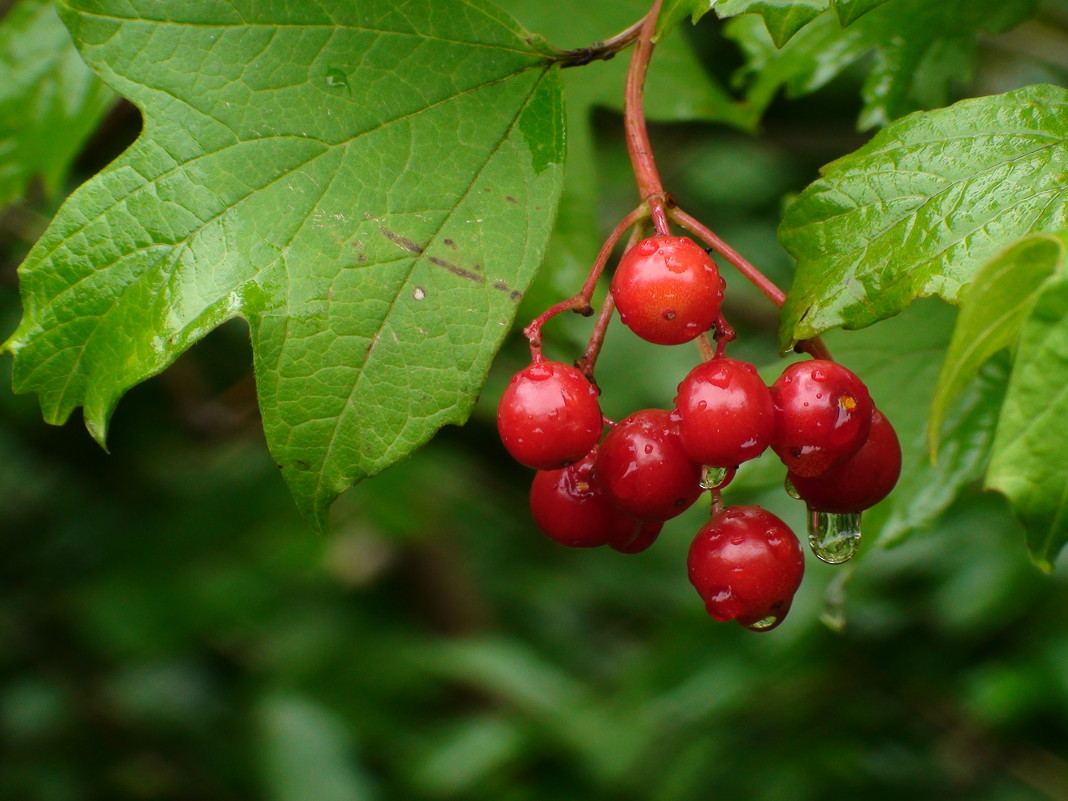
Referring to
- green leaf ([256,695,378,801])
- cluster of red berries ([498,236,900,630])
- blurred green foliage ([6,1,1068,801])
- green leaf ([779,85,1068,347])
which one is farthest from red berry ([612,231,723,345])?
green leaf ([256,695,378,801])

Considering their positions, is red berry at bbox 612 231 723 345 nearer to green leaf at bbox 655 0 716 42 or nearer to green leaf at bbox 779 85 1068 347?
green leaf at bbox 779 85 1068 347

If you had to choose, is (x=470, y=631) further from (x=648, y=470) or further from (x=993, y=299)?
(x=993, y=299)

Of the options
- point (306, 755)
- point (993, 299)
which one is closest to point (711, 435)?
point (993, 299)

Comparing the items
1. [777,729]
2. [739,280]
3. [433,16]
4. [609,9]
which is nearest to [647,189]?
[433,16]

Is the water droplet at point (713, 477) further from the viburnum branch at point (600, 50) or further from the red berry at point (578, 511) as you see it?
the viburnum branch at point (600, 50)

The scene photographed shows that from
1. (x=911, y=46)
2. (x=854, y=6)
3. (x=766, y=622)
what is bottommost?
(x=766, y=622)

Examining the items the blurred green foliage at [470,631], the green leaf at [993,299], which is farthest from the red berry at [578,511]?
the blurred green foliage at [470,631]
